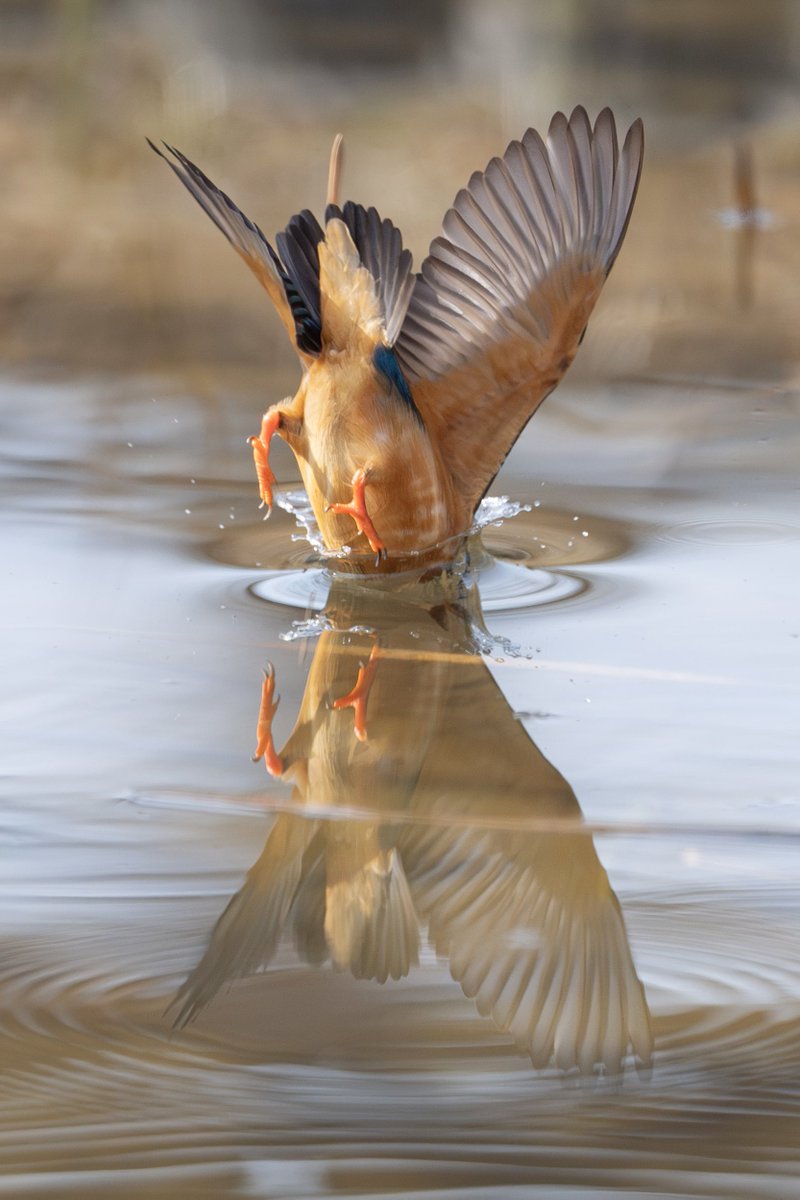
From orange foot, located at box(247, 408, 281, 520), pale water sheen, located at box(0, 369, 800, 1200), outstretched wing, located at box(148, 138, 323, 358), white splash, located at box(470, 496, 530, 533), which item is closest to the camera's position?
pale water sheen, located at box(0, 369, 800, 1200)

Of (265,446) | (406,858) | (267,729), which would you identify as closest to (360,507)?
(265,446)

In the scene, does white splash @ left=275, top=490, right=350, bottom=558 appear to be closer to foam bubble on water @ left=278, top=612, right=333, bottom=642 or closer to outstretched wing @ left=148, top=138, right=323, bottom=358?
foam bubble on water @ left=278, top=612, right=333, bottom=642

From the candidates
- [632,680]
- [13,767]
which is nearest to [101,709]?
[13,767]

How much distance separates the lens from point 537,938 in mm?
1206

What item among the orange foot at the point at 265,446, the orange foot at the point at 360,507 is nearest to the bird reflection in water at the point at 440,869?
the orange foot at the point at 360,507

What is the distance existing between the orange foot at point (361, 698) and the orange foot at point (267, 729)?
0.22ft

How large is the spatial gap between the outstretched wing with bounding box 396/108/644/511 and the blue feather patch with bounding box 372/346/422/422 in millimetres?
95

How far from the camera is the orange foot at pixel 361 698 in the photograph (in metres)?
1.59

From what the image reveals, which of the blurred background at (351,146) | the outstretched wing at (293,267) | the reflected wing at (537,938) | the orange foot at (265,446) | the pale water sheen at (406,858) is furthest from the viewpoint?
the blurred background at (351,146)

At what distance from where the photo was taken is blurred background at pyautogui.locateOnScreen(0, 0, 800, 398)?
3.44 meters

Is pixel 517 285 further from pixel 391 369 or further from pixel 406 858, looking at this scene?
pixel 406 858

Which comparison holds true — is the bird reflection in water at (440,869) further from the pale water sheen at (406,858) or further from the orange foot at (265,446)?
the orange foot at (265,446)

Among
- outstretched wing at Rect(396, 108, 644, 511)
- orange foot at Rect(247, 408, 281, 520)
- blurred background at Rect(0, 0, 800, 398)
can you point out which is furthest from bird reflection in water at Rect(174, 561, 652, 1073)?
blurred background at Rect(0, 0, 800, 398)

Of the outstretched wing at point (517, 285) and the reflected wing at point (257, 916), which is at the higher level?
the outstretched wing at point (517, 285)
